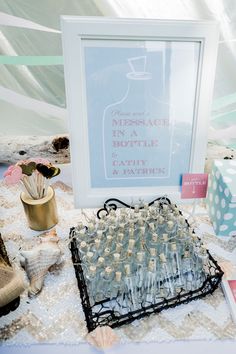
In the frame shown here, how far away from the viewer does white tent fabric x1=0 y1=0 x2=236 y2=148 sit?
90 cm

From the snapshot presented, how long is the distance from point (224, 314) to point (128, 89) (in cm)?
56

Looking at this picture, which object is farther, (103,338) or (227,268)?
(227,268)

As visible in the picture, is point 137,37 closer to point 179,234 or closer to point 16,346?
point 179,234

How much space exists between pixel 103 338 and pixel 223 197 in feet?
1.48

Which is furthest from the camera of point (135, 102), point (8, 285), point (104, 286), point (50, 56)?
point (50, 56)

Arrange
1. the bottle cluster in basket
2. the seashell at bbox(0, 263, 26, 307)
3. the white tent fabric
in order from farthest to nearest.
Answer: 1. the white tent fabric
2. the bottle cluster in basket
3. the seashell at bbox(0, 263, 26, 307)

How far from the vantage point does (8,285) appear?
0.55 m

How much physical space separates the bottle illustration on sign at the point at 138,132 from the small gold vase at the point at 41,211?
172 mm

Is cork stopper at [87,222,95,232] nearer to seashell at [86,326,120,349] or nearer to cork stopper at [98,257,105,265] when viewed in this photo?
→ cork stopper at [98,257,105,265]

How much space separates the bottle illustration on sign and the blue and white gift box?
14 cm

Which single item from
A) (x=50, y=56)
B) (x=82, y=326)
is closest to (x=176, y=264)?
(x=82, y=326)

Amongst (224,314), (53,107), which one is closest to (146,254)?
(224,314)

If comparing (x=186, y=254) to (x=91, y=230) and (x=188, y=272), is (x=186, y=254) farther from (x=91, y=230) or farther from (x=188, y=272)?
(x=91, y=230)

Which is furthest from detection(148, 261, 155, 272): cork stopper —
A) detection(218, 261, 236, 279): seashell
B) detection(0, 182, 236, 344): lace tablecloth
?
detection(218, 261, 236, 279): seashell
